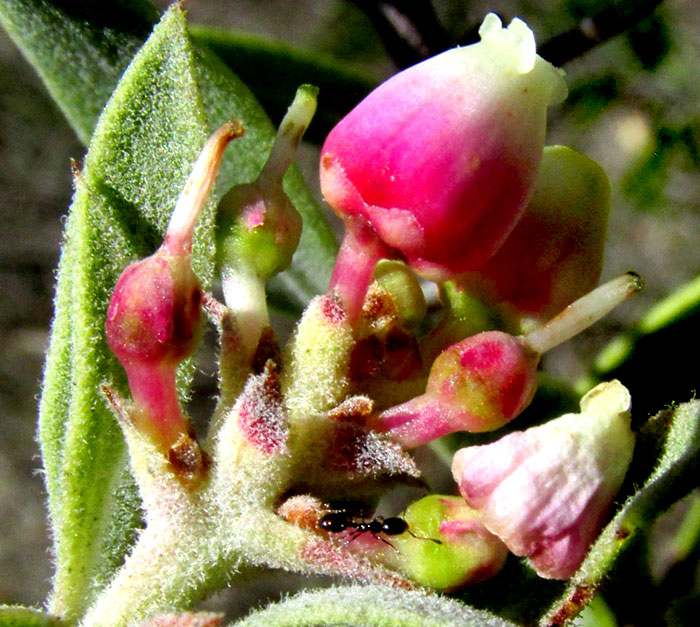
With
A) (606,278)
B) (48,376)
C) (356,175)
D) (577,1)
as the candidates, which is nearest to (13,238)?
(606,278)

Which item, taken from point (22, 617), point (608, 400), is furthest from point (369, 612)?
point (22, 617)

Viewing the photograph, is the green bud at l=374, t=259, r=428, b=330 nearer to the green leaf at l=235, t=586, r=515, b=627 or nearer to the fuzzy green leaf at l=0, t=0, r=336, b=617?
the fuzzy green leaf at l=0, t=0, r=336, b=617

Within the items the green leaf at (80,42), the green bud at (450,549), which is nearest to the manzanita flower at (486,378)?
the green bud at (450,549)

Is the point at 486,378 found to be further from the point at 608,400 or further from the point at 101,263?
the point at 101,263

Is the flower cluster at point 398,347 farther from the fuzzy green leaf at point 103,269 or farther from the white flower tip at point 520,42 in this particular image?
the fuzzy green leaf at point 103,269

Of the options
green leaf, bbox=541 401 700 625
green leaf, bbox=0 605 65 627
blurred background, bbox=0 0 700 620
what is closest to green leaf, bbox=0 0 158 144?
green leaf, bbox=0 605 65 627

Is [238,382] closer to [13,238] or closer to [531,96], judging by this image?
[531,96]
